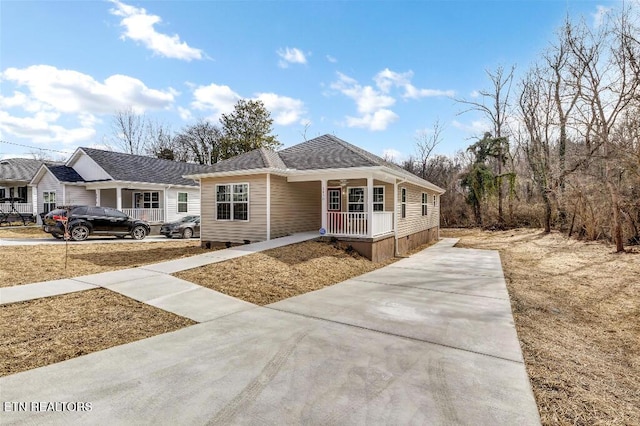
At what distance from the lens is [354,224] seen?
1116cm

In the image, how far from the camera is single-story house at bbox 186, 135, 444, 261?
436 inches

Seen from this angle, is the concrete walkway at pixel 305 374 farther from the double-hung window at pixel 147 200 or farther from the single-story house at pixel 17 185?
the single-story house at pixel 17 185

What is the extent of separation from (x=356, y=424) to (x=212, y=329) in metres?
2.68

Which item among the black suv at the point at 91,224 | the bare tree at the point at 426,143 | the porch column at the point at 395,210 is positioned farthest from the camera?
the bare tree at the point at 426,143

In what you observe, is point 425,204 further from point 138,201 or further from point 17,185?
point 17,185

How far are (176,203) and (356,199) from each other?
13.2 metres

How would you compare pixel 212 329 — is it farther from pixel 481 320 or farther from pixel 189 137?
pixel 189 137

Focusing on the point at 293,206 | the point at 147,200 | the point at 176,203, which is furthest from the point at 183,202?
the point at 293,206

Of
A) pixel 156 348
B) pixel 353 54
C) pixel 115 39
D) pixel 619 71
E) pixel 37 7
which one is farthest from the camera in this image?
pixel 353 54

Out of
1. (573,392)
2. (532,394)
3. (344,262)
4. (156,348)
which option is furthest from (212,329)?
(344,262)

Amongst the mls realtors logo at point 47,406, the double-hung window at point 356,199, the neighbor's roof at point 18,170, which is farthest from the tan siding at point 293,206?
the neighbor's roof at point 18,170

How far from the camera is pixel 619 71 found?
47.8 feet

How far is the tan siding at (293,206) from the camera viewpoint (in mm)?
11812

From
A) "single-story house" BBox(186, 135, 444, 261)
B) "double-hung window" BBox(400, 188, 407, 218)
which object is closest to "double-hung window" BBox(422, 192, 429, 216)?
"single-story house" BBox(186, 135, 444, 261)
